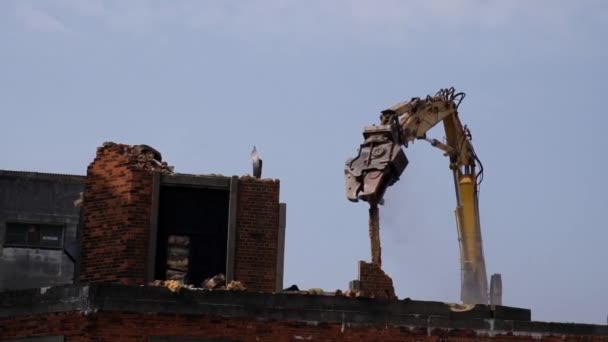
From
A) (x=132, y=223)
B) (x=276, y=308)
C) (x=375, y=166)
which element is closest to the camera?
(x=276, y=308)

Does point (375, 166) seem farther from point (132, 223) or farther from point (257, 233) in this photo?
point (132, 223)

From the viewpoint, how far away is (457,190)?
3244 cm

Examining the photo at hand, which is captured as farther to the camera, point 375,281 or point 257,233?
point 257,233

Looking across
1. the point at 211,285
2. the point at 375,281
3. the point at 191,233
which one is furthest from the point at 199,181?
the point at 375,281

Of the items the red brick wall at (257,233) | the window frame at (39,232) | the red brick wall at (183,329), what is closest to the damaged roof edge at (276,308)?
the red brick wall at (183,329)

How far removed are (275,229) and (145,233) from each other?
2.99 meters

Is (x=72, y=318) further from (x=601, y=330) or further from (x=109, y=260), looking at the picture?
(x=601, y=330)

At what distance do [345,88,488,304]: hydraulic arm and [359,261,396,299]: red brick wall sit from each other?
1844 mm

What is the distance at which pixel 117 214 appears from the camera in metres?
29.0

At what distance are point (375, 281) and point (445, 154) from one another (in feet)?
19.7

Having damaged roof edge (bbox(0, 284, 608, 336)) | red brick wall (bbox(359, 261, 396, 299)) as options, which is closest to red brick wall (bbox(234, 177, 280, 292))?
red brick wall (bbox(359, 261, 396, 299))

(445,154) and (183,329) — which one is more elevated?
(445,154)

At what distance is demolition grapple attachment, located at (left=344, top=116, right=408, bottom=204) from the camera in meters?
29.3

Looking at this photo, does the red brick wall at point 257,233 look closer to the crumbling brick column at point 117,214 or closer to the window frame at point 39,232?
the crumbling brick column at point 117,214
